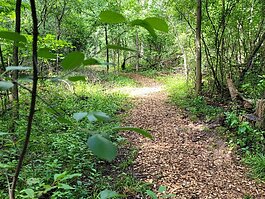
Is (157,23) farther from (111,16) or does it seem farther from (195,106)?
(195,106)

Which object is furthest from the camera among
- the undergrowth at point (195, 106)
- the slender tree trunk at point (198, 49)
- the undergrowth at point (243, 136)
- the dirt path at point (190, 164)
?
the slender tree trunk at point (198, 49)

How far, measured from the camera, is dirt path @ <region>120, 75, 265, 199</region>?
11.6ft

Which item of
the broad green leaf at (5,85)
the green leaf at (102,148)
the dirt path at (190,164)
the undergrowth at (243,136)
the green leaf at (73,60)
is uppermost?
the green leaf at (73,60)

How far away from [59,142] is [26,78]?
3792mm

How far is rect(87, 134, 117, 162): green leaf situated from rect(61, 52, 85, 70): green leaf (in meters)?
0.16

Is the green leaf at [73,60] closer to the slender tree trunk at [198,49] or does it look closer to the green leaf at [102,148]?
the green leaf at [102,148]

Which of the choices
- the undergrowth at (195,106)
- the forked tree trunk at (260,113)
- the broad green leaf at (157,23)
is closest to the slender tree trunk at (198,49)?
the undergrowth at (195,106)

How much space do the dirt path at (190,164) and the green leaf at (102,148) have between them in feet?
10.7

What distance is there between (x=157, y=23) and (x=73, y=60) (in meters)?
0.19

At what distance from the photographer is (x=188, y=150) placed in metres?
4.77

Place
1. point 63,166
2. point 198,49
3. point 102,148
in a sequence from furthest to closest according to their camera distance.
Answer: point 198,49, point 63,166, point 102,148

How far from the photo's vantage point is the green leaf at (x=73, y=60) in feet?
1.67

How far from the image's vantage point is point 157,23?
50 centimetres

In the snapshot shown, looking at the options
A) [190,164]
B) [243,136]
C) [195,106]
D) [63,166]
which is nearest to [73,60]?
[63,166]
